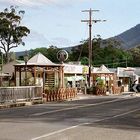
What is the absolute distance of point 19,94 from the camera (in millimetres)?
37875

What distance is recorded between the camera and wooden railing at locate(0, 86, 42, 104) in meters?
35.7

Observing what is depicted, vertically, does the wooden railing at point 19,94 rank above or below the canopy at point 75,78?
below

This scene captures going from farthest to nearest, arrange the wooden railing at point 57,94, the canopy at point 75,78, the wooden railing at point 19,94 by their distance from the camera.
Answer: the canopy at point 75,78
the wooden railing at point 57,94
the wooden railing at point 19,94

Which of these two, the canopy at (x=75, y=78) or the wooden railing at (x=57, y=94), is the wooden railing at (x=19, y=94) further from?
the canopy at (x=75, y=78)

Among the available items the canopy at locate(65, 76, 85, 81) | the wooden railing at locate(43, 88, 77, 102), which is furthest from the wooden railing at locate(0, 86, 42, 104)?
the canopy at locate(65, 76, 85, 81)

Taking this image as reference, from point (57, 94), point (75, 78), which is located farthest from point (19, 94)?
point (75, 78)

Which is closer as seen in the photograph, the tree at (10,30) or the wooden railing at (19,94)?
the wooden railing at (19,94)

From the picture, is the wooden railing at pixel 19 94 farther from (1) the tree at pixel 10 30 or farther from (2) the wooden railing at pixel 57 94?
(1) the tree at pixel 10 30

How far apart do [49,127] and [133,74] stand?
3358 inches

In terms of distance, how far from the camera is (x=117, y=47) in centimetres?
14262

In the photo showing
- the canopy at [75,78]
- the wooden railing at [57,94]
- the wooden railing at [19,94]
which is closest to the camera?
the wooden railing at [19,94]

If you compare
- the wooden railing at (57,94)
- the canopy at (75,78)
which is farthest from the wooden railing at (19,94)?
the canopy at (75,78)

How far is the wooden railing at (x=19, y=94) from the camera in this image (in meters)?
35.7

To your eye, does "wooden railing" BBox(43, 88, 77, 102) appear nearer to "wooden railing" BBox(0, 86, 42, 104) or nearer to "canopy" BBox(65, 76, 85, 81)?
"wooden railing" BBox(0, 86, 42, 104)
